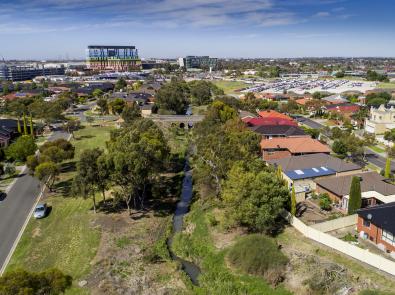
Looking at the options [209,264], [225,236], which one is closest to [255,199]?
[225,236]

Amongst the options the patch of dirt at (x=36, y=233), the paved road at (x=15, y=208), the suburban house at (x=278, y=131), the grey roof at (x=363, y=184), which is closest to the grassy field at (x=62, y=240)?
the patch of dirt at (x=36, y=233)

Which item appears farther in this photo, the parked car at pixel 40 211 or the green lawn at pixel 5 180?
the green lawn at pixel 5 180

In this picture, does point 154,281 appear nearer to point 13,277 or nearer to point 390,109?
point 13,277

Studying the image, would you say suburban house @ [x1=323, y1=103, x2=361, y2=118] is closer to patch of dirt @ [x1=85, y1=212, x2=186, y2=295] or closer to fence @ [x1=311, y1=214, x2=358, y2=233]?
fence @ [x1=311, y1=214, x2=358, y2=233]

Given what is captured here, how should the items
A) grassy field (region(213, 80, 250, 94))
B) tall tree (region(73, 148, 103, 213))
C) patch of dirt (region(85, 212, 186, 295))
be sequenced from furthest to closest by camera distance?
grassy field (region(213, 80, 250, 94)) < tall tree (region(73, 148, 103, 213)) < patch of dirt (region(85, 212, 186, 295))

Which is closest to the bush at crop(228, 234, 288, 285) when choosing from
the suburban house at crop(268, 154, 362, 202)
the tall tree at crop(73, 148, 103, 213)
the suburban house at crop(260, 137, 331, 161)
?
the suburban house at crop(268, 154, 362, 202)

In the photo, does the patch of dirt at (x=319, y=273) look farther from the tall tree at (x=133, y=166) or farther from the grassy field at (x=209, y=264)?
the tall tree at (x=133, y=166)

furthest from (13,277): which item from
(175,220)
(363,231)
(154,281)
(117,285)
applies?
(363,231)

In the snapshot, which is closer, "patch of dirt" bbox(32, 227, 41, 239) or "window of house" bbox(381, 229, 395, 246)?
"window of house" bbox(381, 229, 395, 246)
